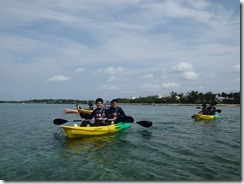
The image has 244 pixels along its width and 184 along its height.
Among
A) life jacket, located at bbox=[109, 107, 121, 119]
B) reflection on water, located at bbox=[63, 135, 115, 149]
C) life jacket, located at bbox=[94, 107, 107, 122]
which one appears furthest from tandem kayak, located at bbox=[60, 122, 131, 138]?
life jacket, located at bbox=[109, 107, 121, 119]

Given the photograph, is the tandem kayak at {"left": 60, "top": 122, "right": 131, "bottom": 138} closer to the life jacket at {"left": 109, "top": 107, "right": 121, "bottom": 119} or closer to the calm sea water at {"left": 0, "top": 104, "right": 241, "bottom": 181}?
the calm sea water at {"left": 0, "top": 104, "right": 241, "bottom": 181}

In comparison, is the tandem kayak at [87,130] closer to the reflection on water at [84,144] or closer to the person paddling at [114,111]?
the reflection on water at [84,144]

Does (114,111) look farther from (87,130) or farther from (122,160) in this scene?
(122,160)

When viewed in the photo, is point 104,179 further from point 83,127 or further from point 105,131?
point 105,131

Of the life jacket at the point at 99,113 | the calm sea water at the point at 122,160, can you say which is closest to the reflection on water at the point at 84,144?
the calm sea water at the point at 122,160

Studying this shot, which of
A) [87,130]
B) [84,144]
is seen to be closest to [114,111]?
[87,130]

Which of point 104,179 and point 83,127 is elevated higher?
point 83,127

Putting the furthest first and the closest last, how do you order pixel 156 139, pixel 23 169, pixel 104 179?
pixel 156 139 → pixel 23 169 → pixel 104 179

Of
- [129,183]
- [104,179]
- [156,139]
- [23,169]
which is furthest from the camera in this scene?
[156,139]

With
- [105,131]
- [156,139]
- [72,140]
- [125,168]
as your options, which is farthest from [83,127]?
[125,168]

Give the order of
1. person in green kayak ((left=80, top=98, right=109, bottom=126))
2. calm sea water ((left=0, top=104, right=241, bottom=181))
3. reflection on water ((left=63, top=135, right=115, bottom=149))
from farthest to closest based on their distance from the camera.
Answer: person in green kayak ((left=80, top=98, right=109, bottom=126)), reflection on water ((left=63, top=135, right=115, bottom=149)), calm sea water ((left=0, top=104, right=241, bottom=181))

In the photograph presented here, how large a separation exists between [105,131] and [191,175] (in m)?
6.78

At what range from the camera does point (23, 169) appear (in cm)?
710

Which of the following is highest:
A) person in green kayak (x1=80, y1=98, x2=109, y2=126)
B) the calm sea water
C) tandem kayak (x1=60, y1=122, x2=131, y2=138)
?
person in green kayak (x1=80, y1=98, x2=109, y2=126)
